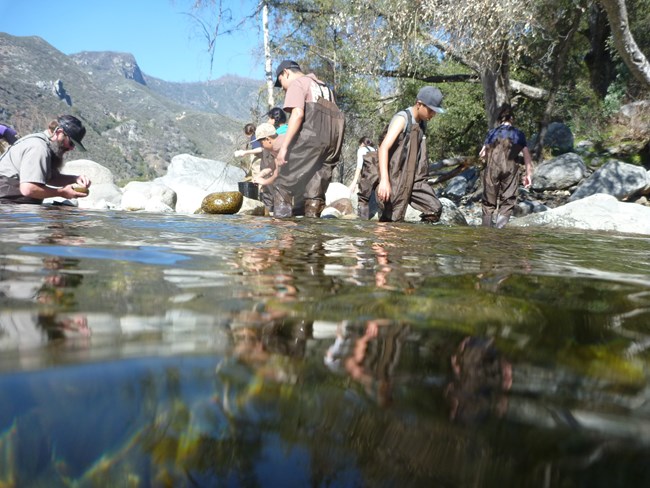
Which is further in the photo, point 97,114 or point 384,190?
point 97,114

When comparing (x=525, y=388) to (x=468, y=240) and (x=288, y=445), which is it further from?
(x=468, y=240)

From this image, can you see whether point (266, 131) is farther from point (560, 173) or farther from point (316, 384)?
point (560, 173)

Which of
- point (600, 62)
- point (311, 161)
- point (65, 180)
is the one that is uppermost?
point (600, 62)

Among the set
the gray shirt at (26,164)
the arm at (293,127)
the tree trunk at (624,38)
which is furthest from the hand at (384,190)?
the tree trunk at (624,38)

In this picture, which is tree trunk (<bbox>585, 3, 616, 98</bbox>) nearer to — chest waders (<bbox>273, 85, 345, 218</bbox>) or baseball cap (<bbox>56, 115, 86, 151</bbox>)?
chest waders (<bbox>273, 85, 345, 218</bbox>)

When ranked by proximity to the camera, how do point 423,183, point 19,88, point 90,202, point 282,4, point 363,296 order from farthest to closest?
point 19,88, point 282,4, point 90,202, point 423,183, point 363,296

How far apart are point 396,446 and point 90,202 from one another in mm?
14386

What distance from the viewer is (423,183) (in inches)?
230

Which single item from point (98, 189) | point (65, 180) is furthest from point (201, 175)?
point (65, 180)

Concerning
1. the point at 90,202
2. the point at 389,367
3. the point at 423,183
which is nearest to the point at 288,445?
the point at 389,367

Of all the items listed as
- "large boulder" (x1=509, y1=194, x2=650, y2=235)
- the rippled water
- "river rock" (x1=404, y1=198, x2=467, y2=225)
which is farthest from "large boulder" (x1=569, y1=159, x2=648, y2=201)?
the rippled water

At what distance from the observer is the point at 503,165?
7133 mm

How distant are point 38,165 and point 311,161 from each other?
9.25ft

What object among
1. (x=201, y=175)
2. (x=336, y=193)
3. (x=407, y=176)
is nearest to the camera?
(x=407, y=176)
